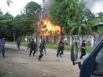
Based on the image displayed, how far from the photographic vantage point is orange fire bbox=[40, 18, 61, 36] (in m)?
42.5

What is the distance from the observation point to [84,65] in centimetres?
320

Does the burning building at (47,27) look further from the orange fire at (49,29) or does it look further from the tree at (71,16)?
the tree at (71,16)

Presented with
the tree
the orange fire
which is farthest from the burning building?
the tree

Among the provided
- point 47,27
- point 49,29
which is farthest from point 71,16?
point 47,27

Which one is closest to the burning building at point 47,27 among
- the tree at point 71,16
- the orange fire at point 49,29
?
the orange fire at point 49,29

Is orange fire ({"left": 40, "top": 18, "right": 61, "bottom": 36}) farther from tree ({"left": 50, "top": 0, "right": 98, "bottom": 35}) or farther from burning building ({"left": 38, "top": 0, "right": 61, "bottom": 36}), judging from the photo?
tree ({"left": 50, "top": 0, "right": 98, "bottom": 35})

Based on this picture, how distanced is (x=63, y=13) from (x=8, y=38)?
66.3 feet

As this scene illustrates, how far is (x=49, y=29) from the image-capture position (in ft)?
143

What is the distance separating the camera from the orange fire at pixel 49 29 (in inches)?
1671

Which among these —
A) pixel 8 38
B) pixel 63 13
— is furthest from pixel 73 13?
pixel 8 38

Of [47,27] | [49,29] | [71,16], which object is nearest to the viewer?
[71,16]

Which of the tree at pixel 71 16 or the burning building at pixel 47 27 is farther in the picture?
the burning building at pixel 47 27

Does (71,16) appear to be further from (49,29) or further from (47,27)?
(47,27)

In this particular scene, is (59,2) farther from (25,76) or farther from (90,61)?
(90,61)
